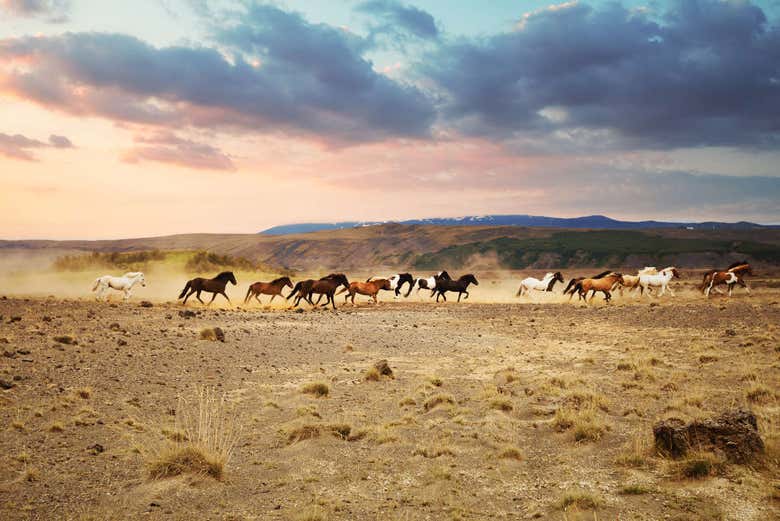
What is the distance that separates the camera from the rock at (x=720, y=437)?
7.49 metres

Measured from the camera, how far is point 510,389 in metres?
13.4

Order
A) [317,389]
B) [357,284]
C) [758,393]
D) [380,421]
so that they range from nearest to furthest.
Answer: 1. [380,421]
2. [758,393]
3. [317,389]
4. [357,284]

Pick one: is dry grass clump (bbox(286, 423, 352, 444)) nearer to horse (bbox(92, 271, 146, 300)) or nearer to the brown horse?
horse (bbox(92, 271, 146, 300))

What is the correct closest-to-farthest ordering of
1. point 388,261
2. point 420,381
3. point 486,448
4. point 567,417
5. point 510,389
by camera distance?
point 486,448 → point 567,417 → point 510,389 → point 420,381 → point 388,261

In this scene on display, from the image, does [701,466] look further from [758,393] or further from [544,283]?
[544,283]

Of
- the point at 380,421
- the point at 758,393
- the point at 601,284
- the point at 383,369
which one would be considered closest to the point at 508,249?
the point at 601,284

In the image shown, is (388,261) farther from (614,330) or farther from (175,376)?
(175,376)

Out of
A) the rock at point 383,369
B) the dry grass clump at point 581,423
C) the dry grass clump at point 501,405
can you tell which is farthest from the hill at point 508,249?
the dry grass clump at point 581,423

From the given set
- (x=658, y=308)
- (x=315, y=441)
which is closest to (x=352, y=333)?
(x=315, y=441)

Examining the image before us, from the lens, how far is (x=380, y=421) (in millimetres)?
10734

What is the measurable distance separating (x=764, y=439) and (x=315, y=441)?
753 cm

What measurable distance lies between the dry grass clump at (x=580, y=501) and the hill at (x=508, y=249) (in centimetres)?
7214

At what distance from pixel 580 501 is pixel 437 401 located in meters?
5.39

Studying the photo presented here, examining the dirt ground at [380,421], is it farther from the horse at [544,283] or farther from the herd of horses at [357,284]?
the horse at [544,283]
